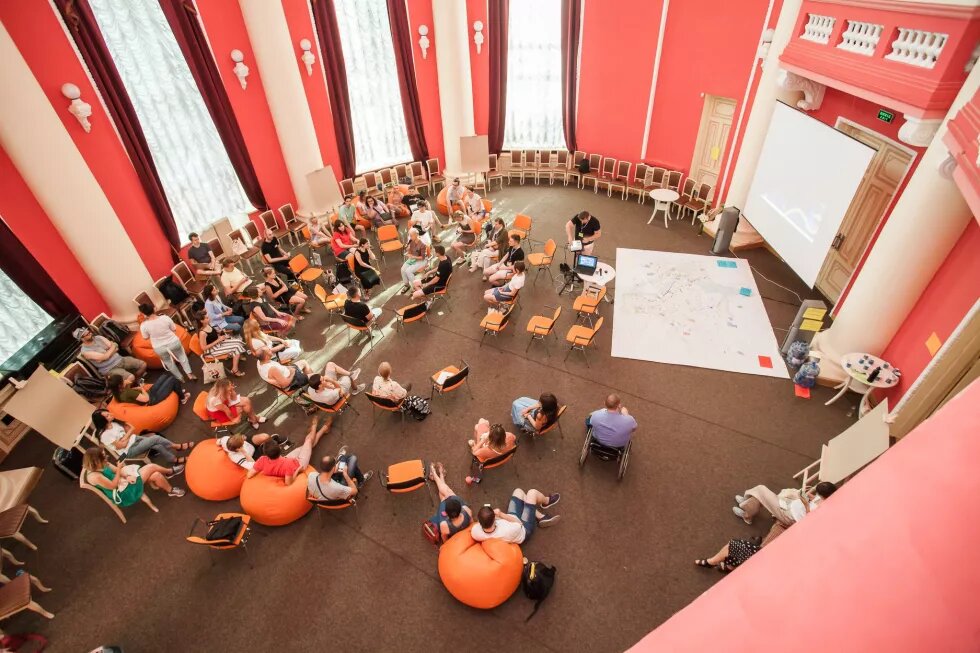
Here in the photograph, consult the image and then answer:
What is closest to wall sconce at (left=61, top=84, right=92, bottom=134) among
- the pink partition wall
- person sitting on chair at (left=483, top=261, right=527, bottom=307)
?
person sitting on chair at (left=483, top=261, right=527, bottom=307)

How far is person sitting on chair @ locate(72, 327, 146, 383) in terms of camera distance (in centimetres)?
681

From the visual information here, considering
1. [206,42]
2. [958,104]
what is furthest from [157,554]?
[958,104]

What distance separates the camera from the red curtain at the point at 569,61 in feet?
36.2

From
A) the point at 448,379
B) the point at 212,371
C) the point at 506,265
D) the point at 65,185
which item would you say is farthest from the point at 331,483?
the point at 65,185

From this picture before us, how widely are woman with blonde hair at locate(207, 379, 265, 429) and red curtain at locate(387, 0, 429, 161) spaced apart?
822cm

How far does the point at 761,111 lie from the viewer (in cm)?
854

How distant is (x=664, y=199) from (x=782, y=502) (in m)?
7.29

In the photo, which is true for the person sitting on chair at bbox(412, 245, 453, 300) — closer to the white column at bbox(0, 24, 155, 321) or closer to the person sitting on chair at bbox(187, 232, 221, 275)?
the person sitting on chair at bbox(187, 232, 221, 275)

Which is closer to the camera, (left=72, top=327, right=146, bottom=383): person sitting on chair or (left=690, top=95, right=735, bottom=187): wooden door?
(left=72, top=327, right=146, bottom=383): person sitting on chair

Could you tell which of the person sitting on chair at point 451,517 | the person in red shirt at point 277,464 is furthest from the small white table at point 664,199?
the person in red shirt at point 277,464

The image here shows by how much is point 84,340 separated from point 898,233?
10.6m

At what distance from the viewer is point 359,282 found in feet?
29.4

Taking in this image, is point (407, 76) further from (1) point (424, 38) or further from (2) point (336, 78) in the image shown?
(2) point (336, 78)

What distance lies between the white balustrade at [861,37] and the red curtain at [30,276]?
36.8 feet
